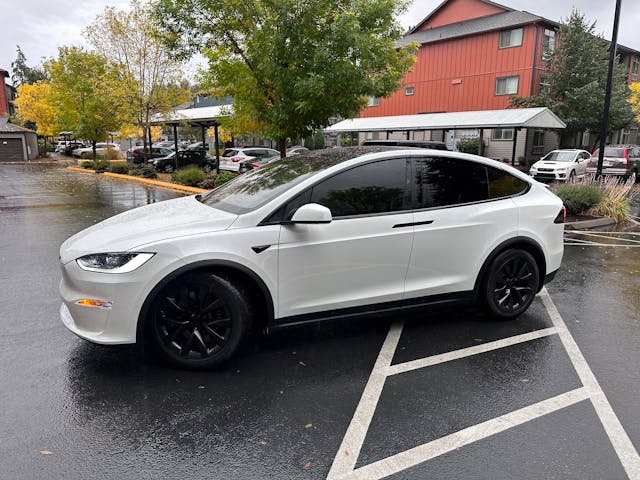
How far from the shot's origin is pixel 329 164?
Answer: 439 cm

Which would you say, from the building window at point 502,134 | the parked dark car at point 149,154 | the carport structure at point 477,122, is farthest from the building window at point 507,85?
the parked dark car at point 149,154

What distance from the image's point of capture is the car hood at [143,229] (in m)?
3.65

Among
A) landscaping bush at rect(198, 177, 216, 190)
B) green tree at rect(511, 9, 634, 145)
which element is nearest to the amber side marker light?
landscaping bush at rect(198, 177, 216, 190)

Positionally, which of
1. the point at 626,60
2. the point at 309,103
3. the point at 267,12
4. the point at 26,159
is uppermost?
the point at 626,60

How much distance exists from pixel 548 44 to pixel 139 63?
84.3 feet

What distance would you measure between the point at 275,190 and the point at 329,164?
1.81 ft

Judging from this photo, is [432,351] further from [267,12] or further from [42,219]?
[42,219]

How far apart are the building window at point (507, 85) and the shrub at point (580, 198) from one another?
23566 mm

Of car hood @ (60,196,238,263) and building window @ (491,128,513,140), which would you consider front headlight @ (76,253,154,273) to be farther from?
building window @ (491,128,513,140)

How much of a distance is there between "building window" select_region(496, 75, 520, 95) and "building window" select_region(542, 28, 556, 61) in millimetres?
2194

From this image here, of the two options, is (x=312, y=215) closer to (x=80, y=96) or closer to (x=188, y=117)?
(x=188, y=117)

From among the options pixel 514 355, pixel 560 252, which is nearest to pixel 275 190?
pixel 514 355

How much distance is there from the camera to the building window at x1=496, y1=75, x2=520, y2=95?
3294 centimetres

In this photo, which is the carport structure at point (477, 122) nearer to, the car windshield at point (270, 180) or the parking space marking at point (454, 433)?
the car windshield at point (270, 180)
